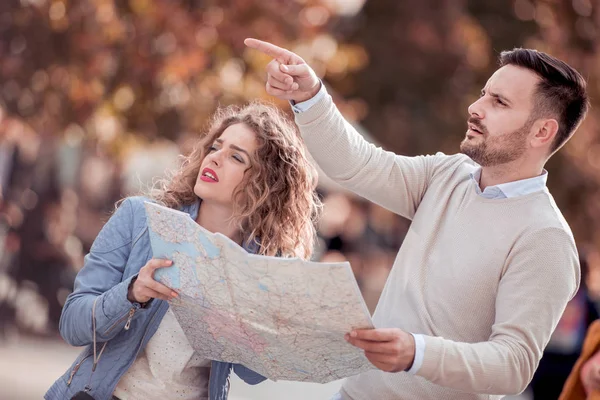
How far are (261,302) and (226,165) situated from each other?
679 millimetres

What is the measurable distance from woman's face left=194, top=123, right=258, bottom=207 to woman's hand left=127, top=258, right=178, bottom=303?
16.9 inches

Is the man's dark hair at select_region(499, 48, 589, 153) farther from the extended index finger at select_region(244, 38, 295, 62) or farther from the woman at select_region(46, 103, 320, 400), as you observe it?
the woman at select_region(46, 103, 320, 400)

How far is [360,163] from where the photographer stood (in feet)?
8.69

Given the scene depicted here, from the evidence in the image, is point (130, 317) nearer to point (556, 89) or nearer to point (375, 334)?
point (375, 334)

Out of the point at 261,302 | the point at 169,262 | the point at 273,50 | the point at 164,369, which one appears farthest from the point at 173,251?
the point at 273,50

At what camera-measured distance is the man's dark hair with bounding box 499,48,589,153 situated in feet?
8.46

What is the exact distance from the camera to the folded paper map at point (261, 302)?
7.03 ft

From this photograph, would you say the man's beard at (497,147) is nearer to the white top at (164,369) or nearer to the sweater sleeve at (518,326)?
the sweater sleeve at (518,326)

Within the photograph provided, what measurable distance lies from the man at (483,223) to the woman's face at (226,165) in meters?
0.31

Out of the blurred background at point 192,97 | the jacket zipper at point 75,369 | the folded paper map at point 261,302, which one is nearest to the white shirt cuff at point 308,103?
the folded paper map at point 261,302

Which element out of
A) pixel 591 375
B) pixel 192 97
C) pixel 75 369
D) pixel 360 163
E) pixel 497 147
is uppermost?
pixel 497 147

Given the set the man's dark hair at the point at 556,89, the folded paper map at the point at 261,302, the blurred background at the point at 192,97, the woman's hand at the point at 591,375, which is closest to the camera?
the folded paper map at the point at 261,302

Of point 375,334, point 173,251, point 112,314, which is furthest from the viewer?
point 112,314

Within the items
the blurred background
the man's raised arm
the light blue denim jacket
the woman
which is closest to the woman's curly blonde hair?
the woman
